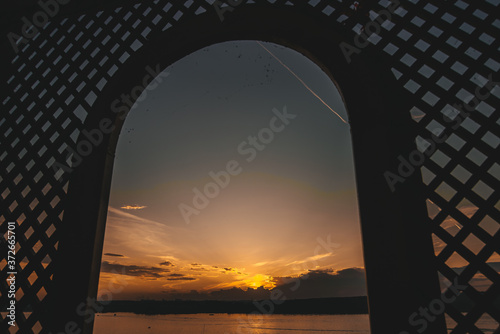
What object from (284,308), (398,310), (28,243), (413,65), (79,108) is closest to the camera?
(398,310)

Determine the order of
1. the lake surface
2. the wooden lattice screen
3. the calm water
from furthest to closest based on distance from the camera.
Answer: the calm water → the lake surface → the wooden lattice screen

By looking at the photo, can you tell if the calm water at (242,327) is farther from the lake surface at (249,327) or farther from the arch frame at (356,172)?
the arch frame at (356,172)

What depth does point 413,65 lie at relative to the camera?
1750 millimetres

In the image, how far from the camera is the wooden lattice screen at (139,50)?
1.48 meters

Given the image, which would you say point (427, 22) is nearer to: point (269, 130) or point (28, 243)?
point (269, 130)

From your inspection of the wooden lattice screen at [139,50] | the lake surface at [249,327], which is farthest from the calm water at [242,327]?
the wooden lattice screen at [139,50]

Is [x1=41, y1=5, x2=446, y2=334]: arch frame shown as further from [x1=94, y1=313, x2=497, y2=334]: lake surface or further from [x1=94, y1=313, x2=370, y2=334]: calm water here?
[x1=94, y1=313, x2=370, y2=334]: calm water

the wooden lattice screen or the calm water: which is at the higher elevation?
the wooden lattice screen

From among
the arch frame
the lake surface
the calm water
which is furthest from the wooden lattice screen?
the calm water

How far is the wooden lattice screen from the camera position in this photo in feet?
4.84

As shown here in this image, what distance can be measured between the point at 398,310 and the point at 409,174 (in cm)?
68

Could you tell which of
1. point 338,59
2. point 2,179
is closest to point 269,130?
point 338,59

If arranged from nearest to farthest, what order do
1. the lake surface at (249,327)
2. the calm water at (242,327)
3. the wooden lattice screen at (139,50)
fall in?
the wooden lattice screen at (139,50)
the lake surface at (249,327)
the calm water at (242,327)

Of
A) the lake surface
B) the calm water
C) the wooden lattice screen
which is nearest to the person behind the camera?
the wooden lattice screen
